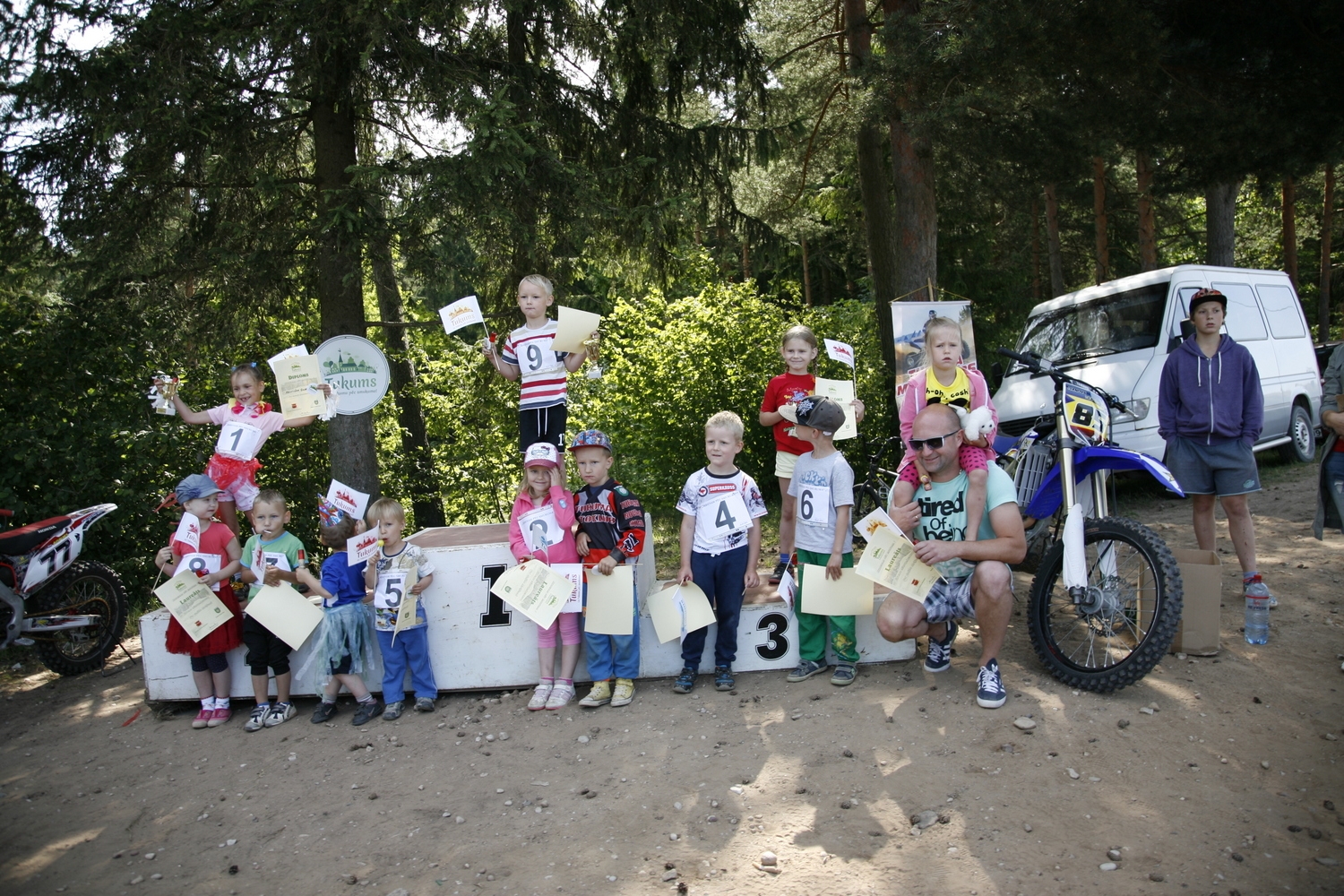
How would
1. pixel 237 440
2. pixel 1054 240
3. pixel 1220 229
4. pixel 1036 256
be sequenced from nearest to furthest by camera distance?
pixel 237 440 → pixel 1220 229 → pixel 1054 240 → pixel 1036 256

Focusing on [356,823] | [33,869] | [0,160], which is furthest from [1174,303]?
[0,160]

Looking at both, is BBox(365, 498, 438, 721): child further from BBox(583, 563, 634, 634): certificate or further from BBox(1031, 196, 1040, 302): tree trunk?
BBox(1031, 196, 1040, 302): tree trunk

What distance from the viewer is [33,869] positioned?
346 centimetres

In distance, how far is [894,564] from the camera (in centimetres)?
420

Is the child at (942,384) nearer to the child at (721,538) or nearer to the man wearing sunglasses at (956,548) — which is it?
the man wearing sunglasses at (956,548)

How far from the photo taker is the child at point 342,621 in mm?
4629

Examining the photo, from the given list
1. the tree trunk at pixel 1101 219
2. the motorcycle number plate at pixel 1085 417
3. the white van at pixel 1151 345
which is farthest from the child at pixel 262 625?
the tree trunk at pixel 1101 219

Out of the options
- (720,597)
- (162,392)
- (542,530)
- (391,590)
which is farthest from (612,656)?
(162,392)

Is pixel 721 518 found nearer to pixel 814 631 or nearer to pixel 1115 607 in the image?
pixel 814 631

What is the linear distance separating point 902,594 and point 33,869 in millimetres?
3848

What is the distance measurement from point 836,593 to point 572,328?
208cm

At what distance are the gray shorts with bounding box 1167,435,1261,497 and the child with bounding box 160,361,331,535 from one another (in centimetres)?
493

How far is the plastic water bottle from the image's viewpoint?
15.1 ft

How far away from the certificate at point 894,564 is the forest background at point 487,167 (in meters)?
3.39
